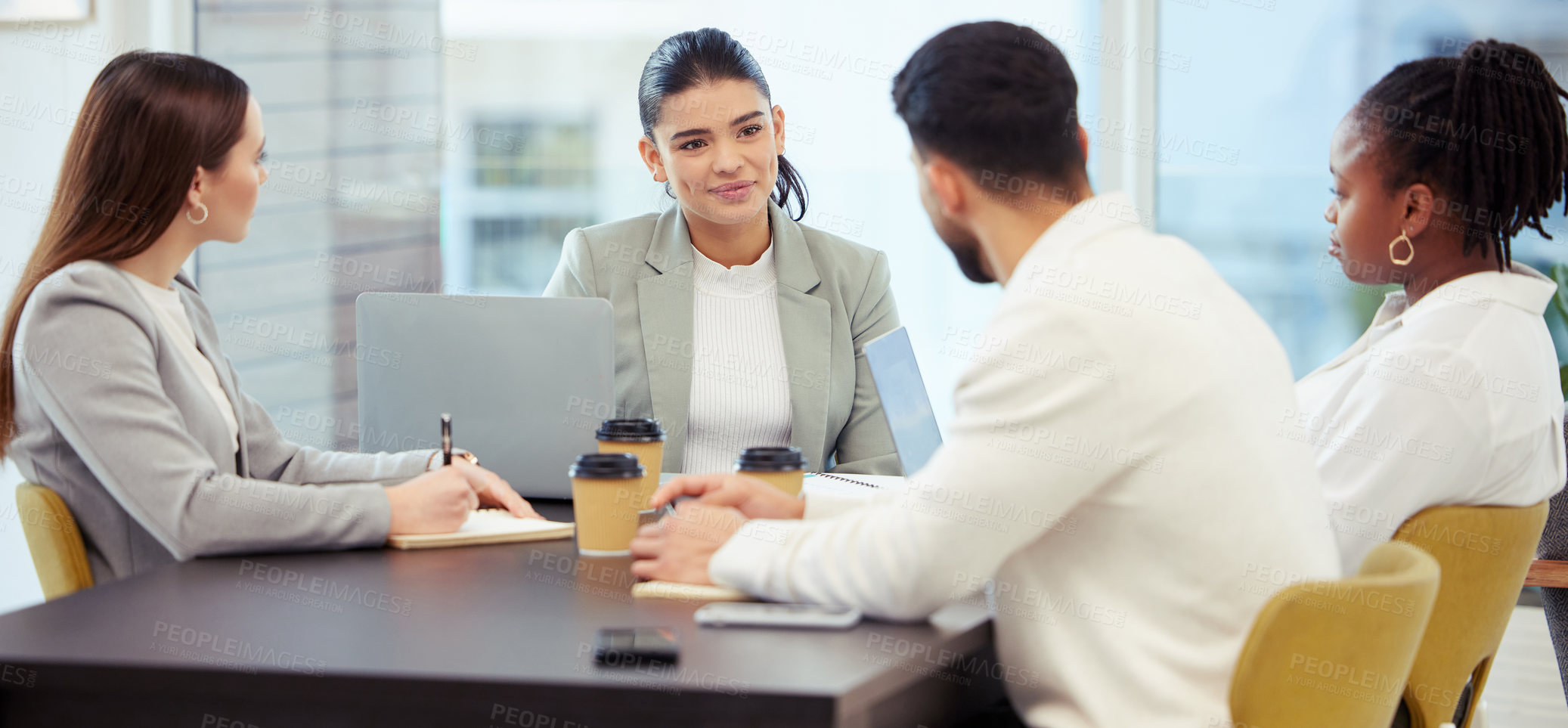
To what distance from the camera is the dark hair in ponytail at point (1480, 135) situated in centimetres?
147

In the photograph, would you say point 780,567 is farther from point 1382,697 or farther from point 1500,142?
point 1500,142

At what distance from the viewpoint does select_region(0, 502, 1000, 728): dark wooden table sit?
83cm

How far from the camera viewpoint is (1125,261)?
105 centimetres

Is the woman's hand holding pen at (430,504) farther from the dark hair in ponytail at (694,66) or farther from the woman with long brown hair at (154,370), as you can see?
the dark hair in ponytail at (694,66)

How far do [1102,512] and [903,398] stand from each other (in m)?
0.71

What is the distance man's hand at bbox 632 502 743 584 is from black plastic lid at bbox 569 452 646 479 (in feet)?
0.29

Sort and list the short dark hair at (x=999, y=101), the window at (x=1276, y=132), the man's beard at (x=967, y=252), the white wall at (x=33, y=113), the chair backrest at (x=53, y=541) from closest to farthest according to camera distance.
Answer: the short dark hair at (x=999, y=101), the man's beard at (x=967, y=252), the chair backrest at (x=53, y=541), the window at (x=1276, y=132), the white wall at (x=33, y=113)

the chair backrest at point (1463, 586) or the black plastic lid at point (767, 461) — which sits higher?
the black plastic lid at point (767, 461)

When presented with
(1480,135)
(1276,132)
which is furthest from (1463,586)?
(1276,132)

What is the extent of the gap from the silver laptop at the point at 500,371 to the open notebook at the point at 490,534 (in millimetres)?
175

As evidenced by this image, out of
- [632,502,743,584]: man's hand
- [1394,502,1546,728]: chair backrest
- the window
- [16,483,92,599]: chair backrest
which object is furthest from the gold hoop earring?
the window

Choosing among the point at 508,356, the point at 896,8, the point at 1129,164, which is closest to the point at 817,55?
the point at 896,8

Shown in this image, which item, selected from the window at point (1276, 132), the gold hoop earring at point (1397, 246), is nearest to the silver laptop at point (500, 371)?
the gold hoop earring at point (1397, 246)

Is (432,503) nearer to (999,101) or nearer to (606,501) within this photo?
(606,501)
